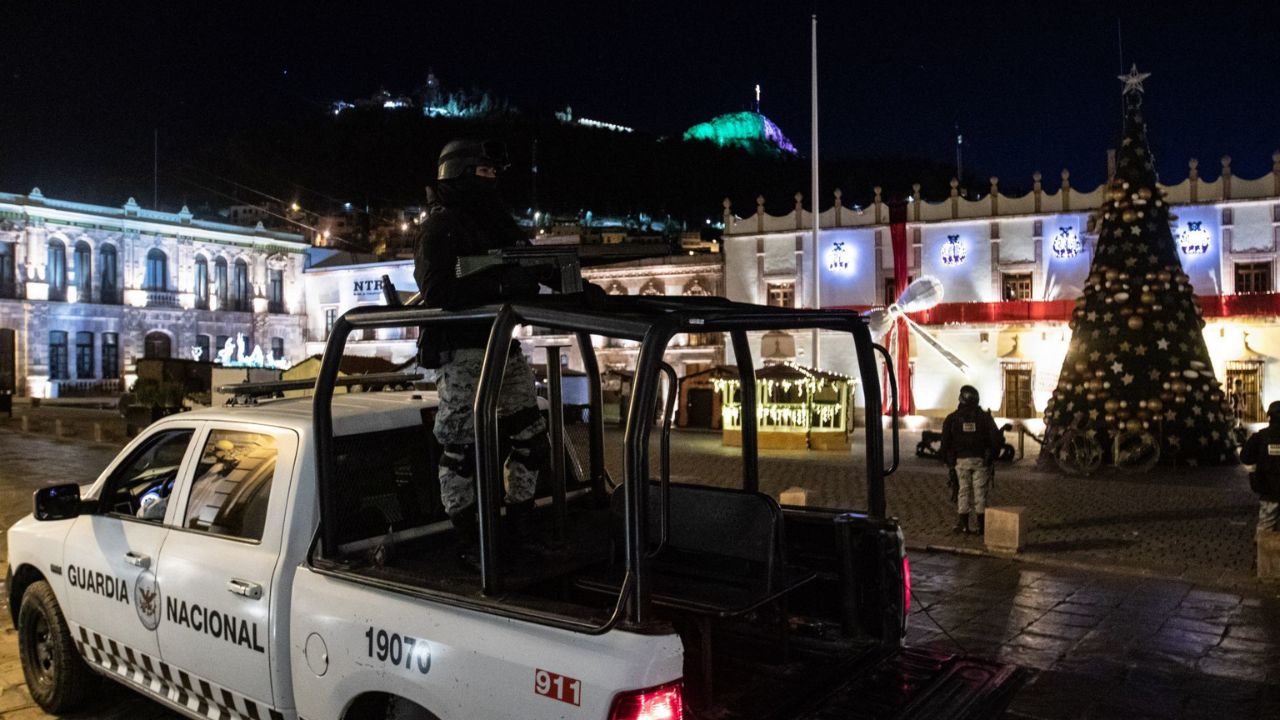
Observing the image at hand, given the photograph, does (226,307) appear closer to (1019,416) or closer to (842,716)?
(1019,416)

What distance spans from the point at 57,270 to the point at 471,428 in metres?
54.5

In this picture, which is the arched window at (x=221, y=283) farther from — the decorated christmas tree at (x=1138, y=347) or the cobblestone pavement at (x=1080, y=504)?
the decorated christmas tree at (x=1138, y=347)

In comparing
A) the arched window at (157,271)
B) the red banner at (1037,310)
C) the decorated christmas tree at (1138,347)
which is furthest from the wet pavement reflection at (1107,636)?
the arched window at (157,271)

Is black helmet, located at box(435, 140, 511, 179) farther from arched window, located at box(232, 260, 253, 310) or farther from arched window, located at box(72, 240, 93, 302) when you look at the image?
arched window, located at box(232, 260, 253, 310)

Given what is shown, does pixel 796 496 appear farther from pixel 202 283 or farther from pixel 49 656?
pixel 202 283

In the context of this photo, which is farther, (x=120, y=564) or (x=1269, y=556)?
(x=1269, y=556)

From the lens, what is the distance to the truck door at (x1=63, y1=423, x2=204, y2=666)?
160 inches

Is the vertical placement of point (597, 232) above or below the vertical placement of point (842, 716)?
above

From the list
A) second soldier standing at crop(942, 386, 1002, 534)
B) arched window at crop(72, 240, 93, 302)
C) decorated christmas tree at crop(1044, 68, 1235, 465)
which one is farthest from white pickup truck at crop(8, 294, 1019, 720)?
arched window at crop(72, 240, 93, 302)

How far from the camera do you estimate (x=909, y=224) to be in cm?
3400

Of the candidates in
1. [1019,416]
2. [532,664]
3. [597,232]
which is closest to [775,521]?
[532,664]

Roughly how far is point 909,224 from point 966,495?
2535 cm

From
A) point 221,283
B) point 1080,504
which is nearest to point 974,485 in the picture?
point 1080,504

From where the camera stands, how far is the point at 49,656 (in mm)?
4914
